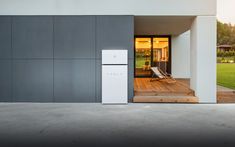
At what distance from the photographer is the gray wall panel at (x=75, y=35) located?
9055 millimetres

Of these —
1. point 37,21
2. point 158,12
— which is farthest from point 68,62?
point 158,12

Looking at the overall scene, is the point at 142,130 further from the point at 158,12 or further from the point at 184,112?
the point at 158,12

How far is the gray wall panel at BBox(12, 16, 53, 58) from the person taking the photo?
907cm

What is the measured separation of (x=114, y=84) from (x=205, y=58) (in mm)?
2988

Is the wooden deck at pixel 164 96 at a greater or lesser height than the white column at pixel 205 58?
lesser

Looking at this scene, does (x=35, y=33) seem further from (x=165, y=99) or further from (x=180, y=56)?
(x=180, y=56)

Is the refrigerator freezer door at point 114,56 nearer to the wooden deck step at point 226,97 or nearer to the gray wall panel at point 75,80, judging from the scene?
the gray wall panel at point 75,80

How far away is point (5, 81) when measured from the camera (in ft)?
30.1

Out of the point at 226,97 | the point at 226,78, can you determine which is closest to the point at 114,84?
the point at 226,97

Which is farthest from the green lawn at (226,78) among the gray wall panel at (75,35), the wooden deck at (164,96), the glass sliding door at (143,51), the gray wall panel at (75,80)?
the gray wall panel at (75,35)

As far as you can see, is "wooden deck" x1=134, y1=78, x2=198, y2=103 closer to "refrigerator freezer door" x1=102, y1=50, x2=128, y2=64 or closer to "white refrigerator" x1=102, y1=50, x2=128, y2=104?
"white refrigerator" x1=102, y1=50, x2=128, y2=104

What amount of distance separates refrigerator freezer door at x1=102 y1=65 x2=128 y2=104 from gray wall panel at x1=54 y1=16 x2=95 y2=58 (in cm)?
84

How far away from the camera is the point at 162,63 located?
15438mm

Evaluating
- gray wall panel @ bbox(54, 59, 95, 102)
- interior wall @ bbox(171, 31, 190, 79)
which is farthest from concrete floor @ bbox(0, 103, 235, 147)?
interior wall @ bbox(171, 31, 190, 79)
